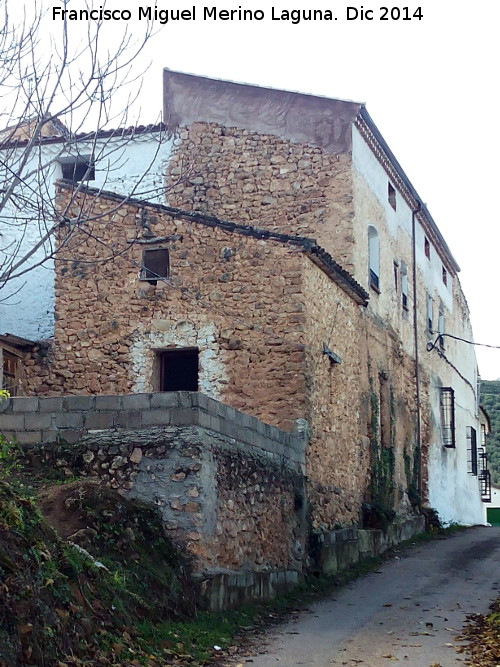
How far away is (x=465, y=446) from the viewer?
3247cm

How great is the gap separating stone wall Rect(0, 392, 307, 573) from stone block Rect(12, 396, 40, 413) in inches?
0.5

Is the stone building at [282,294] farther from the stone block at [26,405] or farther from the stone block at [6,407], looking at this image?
the stone block at [6,407]

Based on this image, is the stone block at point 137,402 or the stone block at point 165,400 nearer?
A: the stone block at point 165,400

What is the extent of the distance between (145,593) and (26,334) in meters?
9.33

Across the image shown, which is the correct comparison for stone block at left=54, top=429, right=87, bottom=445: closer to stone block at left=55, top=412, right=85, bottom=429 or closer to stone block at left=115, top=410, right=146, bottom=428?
stone block at left=55, top=412, right=85, bottom=429

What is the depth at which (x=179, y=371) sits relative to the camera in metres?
16.1

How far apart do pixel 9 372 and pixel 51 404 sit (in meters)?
4.58

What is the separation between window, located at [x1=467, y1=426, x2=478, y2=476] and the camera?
108ft

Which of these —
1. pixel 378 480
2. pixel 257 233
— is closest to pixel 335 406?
pixel 257 233

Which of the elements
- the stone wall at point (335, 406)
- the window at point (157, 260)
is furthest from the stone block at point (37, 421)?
the window at point (157, 260)

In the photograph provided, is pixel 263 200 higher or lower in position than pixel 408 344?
higher

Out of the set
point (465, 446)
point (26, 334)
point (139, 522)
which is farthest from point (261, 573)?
point (465, 446)

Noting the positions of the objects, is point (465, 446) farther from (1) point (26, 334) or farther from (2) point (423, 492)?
(1) point (26, 334)

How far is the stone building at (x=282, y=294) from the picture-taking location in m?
15.0
